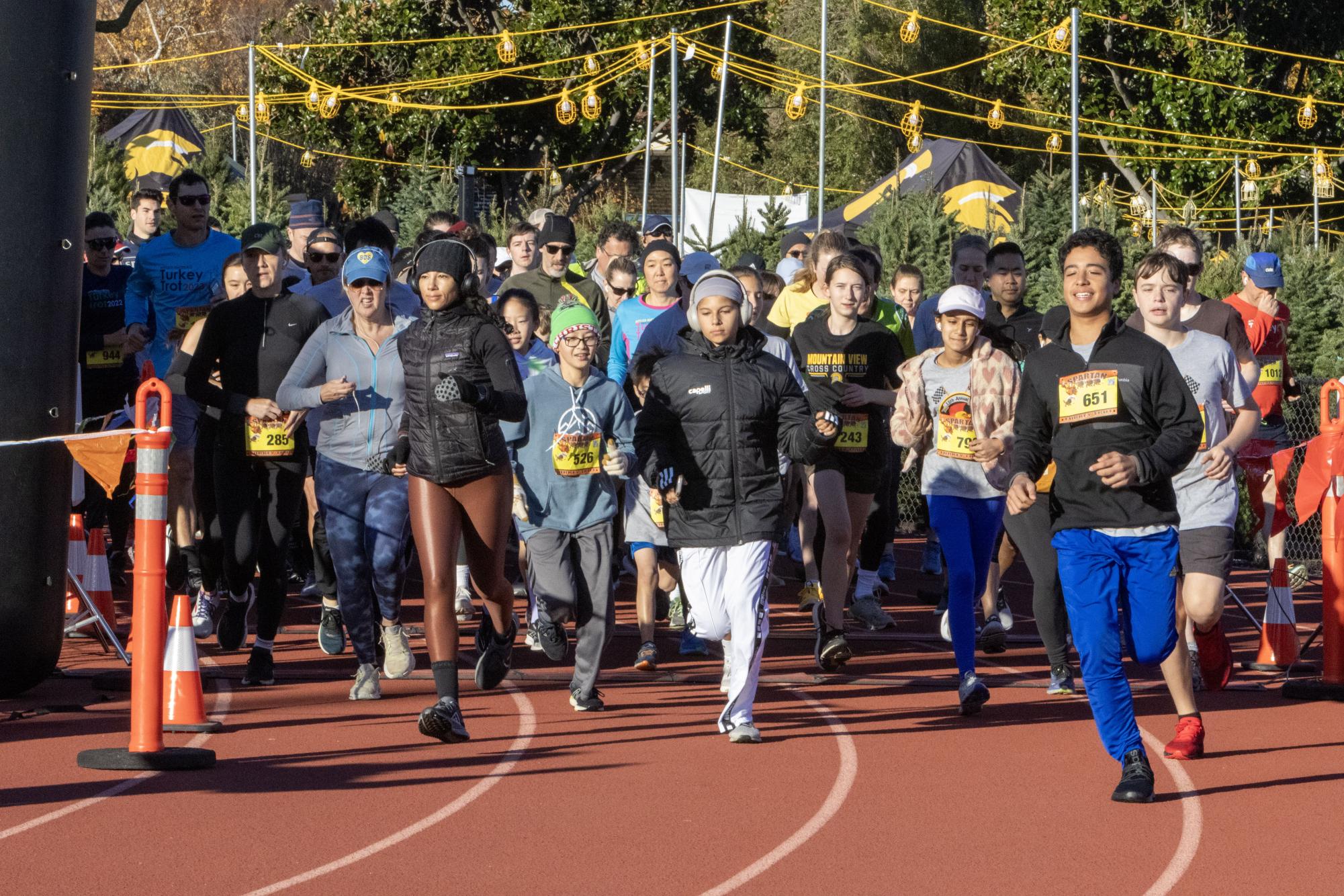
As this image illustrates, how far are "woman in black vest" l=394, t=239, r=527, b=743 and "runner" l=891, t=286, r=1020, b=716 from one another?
2267 millimetres

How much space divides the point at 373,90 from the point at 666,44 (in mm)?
6894

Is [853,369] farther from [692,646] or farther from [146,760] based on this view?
[146,760]

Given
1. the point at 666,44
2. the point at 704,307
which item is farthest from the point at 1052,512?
the point at 666,44

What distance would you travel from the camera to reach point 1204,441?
8.59 m

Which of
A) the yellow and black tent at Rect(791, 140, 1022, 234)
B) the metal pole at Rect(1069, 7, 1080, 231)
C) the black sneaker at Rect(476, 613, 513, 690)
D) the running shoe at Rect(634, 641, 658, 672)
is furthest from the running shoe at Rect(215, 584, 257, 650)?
the yellow and black tent at Rect(791, 140, 1022, 234)

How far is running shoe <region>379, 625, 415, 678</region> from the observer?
31.6 ft

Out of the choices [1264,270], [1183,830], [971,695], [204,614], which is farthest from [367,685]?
[1264,270]

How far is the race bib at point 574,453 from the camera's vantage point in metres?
9.19

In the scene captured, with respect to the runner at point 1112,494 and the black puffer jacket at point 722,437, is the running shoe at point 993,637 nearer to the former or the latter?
the black puffer jacket at point 722,437

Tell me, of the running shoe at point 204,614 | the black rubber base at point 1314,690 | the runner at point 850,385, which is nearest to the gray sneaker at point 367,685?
the running shoe at point 204,614

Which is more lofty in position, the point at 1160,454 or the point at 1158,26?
the point at 1158,26

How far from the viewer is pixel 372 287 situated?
9.04 meters

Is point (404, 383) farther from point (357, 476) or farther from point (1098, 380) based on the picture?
point (1098, 380)

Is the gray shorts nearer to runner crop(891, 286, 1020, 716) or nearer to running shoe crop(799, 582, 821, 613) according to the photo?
runner crop(891, 286, 1020, 716)
